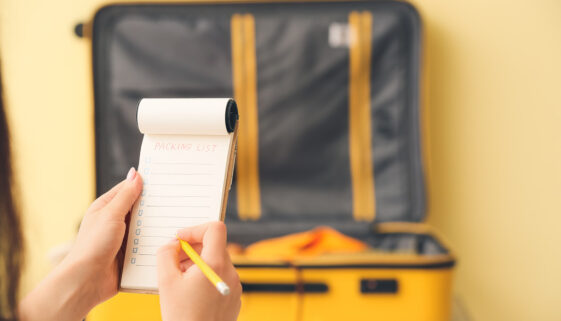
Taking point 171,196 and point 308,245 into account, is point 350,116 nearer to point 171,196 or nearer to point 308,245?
point 308,245

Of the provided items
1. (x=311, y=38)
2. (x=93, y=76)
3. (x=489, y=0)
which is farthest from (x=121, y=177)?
(x=489, y=0)

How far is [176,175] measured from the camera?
0.40 m

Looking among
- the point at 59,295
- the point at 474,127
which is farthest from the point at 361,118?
the point at 59,295

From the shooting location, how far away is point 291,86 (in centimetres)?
79

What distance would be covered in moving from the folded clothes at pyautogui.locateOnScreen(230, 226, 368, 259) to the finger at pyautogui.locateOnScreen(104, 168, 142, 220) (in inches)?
14.8

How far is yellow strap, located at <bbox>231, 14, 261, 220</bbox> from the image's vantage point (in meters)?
0.79

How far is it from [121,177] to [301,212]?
14.2 inches

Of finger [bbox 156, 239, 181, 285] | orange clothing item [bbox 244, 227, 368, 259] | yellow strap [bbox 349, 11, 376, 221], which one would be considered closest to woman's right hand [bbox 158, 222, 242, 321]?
finger [bbox 156, 239, 181, 285]

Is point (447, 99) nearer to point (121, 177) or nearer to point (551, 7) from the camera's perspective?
point (551, 7)

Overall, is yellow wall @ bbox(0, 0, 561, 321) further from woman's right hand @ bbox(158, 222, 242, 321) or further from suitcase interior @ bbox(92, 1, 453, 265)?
woman's right hand @ bbox(158, 222, 242, 321)

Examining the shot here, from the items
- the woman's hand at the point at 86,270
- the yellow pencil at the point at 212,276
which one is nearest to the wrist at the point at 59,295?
the woman's hand at the point at 86,270

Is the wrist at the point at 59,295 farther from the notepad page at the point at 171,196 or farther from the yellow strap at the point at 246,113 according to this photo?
A: the yellow strap at the point at 246,113

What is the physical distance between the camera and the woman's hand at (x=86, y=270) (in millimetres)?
365

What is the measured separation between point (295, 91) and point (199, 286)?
536mm
